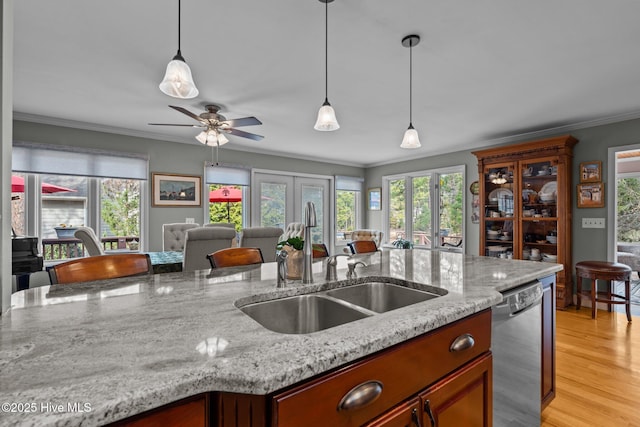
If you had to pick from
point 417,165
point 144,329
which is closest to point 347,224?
point 417,165

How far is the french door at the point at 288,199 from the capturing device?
213 inches

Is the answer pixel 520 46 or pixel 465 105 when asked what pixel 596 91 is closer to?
pixel 465 105

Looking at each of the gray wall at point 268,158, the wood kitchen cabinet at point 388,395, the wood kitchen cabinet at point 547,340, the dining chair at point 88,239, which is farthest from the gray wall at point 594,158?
the dining chair at point 88,239

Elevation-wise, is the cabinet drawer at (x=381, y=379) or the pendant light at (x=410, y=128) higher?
the pendant light at (x=410, y=128)

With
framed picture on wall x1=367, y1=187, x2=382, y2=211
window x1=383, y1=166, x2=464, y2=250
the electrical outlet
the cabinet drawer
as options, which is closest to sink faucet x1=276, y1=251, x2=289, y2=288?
the cabinet drawer

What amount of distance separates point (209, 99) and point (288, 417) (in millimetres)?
3125

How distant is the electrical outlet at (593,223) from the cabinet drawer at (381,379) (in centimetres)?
383

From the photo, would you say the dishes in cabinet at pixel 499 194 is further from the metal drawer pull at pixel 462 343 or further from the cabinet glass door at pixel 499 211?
the metal drawer pull at pixel 462 343

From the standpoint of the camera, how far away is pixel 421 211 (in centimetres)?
584

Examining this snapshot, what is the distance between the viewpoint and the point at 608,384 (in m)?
2.11

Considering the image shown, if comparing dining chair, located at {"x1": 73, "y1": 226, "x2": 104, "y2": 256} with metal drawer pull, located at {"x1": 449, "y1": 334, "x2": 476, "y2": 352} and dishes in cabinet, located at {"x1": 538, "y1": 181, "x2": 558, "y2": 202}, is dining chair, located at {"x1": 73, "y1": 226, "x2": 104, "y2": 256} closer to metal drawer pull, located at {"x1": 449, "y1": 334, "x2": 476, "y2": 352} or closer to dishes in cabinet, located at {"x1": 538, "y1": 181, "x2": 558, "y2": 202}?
metal drawer pull, located at {"x1": 449, "y1": 334, "x2": 476, "y2": 352}

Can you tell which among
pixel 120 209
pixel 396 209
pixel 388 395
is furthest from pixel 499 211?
pixel 120 209

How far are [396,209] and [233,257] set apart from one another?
4867 mm

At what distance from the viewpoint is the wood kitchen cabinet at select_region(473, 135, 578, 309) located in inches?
150
